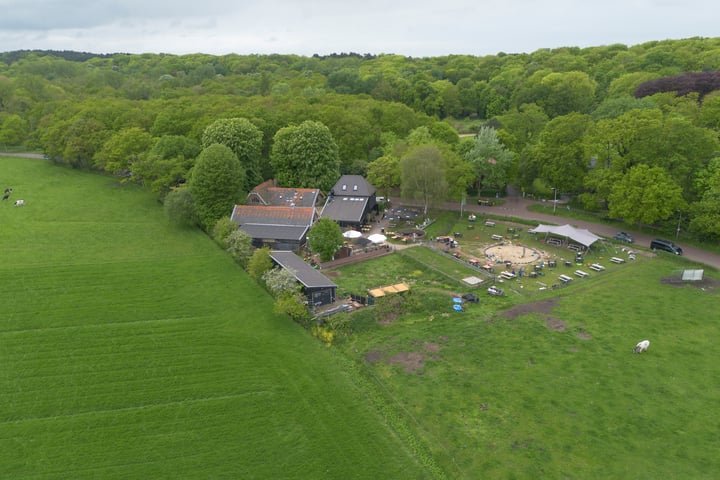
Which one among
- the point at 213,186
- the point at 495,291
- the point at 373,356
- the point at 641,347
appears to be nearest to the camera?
the point at 641,347

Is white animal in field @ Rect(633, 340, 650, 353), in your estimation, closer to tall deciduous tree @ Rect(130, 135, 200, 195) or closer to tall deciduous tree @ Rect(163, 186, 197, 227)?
tall deciduous tree @ Rect(163, 186, 197, 227)

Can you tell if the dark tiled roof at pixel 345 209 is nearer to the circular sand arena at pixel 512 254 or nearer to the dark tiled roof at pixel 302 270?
the dark tiled roof at pixel 302 270


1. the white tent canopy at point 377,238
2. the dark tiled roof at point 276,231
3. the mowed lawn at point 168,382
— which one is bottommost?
the mowed lawn at point 168,382

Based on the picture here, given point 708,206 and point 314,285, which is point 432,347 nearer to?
point 314,285

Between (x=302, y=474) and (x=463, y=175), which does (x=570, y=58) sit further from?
(x=302, y=474)

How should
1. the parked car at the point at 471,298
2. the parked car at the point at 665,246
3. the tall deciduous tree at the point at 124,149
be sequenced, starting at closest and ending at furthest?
the parked car at the point at 471,298
the parked car at the point at 665,246
the tall deciduous tree at the point at 124,149

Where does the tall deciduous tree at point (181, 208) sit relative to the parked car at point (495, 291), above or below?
above

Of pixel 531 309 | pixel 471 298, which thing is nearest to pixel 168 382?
pixel 471 298

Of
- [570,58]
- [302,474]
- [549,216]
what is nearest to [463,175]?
[549,216]

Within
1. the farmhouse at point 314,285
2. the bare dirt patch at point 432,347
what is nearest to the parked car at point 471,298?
the bare dirt patch at point 432,347
